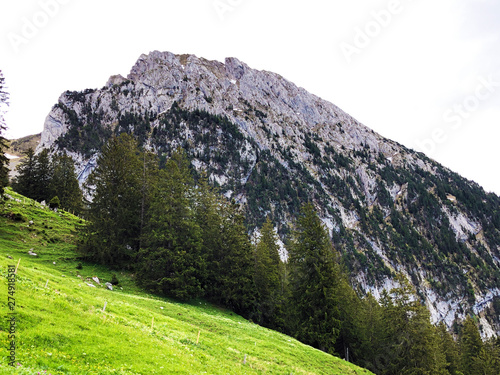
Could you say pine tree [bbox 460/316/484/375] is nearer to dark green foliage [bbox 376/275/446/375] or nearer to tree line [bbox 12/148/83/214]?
dark green foliage [bbox 376/275/446/375]

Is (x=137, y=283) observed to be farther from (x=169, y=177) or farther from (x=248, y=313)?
(x=248, y=313)

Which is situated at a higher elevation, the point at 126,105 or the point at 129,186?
the point at 126,105

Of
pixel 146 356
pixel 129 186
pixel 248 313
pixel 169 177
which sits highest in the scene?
pixel 169 177

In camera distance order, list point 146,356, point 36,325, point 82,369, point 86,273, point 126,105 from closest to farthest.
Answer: point 82,369 < point 36,325 < point 146,356 < point 86,273 < point 126,105

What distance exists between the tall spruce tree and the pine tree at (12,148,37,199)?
3708cm

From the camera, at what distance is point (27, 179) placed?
66250 mm

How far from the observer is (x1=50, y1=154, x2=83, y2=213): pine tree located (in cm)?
6812

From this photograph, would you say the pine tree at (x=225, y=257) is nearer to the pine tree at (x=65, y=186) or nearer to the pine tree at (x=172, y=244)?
the pine tree at (x=172, y=244)

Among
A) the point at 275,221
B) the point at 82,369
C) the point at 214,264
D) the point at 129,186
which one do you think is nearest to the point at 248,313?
the point at 214,264

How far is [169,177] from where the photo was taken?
137 feet

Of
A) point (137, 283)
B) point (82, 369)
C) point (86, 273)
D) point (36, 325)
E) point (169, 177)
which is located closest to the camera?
point (82, 369)

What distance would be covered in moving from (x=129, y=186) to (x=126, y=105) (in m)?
170

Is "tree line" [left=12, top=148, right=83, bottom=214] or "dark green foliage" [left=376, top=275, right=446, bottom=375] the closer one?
"dark green foliage" [left=376, top=275, right=446, bottom=375]

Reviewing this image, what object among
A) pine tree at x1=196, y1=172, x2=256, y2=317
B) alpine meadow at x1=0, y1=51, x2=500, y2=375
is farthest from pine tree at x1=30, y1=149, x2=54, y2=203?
pine tree at x1=196, y1=172, x2=256, y2=317
